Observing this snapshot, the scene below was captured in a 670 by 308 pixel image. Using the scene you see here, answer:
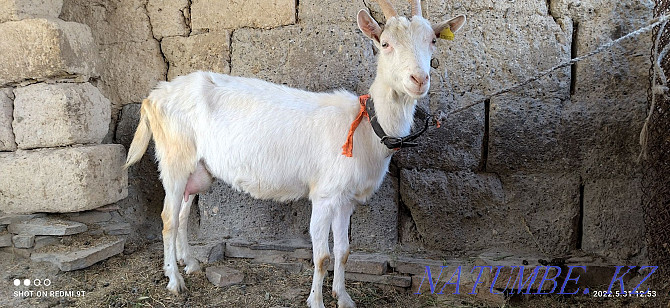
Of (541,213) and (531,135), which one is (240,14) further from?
(541,213)

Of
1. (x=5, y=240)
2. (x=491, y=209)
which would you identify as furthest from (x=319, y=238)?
(x=5, y=240)

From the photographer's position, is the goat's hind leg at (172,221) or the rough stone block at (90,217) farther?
the rough stone block at (90,217)

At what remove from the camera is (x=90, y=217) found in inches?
161

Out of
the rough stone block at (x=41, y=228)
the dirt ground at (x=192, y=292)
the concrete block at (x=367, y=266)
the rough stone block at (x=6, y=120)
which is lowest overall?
the dirt ground at (x=192, y=292)

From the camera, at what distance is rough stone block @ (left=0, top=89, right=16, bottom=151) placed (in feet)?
12.7

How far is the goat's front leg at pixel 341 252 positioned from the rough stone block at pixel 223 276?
80 cm

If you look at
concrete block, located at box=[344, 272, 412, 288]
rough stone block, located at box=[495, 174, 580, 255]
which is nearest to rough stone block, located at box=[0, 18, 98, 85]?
concrete block, located at box=[344, 272, 412, 288]

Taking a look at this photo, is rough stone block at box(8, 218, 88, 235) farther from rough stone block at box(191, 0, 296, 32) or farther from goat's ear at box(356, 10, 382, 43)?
goat's ear at box(356, 10, 382, 43)

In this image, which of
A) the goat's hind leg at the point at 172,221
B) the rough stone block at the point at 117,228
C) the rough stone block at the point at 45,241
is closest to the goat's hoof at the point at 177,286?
the goat's hind leg at the point at 172,221

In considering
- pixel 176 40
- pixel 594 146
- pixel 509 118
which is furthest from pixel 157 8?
pixel 594 146

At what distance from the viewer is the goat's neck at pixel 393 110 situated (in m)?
2.98

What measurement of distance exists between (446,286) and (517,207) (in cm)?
95

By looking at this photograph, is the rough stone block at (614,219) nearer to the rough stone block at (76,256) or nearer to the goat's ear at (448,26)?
the goat's ear at (448,26)

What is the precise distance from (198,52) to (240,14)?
0.54m
